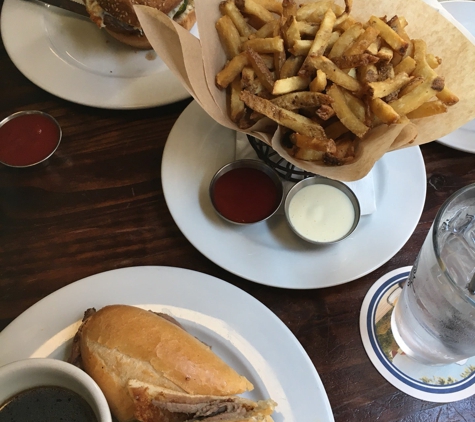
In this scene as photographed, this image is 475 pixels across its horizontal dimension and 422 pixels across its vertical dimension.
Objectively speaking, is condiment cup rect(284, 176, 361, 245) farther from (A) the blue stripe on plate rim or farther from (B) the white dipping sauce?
(A) the blue stripe on plate rim

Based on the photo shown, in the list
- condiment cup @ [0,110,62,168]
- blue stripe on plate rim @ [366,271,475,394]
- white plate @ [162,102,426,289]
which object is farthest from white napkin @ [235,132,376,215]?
condiment cup @ [0,110,62,168]

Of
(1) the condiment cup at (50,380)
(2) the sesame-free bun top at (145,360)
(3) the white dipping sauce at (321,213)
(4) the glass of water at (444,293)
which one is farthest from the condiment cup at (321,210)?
(1) the condiment cup at (50,380)

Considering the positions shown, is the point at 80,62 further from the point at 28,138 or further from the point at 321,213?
the point at 321,213

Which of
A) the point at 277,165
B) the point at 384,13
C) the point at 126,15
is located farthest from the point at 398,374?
the point at 126,15

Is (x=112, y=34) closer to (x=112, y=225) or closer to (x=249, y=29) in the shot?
(x=249, y=29)

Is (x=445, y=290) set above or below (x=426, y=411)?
above

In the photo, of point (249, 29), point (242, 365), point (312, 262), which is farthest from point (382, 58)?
point (242, 365)

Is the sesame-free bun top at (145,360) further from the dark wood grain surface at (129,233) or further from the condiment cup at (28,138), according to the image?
the condiment cup at (28,138)
